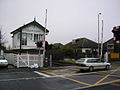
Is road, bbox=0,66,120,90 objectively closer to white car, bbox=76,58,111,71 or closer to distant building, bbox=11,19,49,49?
white car, bbox=76,58,111,71

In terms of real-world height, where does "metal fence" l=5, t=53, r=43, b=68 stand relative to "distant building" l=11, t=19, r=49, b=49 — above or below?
below

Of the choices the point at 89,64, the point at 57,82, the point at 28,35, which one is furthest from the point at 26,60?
the point at 28,35

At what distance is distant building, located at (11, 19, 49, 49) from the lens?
2825 centimetres

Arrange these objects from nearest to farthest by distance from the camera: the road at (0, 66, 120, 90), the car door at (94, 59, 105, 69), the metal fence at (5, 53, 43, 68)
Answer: the road at (0, 66, 120, 90)
the car door at (94, 59, 105, 69)
the metal fence at (5, 53, 43, 68)

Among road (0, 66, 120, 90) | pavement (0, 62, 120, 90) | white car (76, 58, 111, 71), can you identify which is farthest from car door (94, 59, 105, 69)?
road (0, 66, 120, 90)

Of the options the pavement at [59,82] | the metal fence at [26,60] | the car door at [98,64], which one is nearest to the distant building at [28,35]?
the metal fence at [26,60]

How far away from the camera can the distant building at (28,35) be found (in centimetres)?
2825

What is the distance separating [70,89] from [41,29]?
73.8ft

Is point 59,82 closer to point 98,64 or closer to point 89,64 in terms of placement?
point 89,64

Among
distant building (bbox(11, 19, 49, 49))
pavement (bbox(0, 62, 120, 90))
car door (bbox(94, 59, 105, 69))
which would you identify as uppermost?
distant building (bbox(11, 19, 49, 49))

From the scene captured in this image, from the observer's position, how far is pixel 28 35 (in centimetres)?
2889

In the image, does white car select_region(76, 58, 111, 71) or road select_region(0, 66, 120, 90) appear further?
white car select_region(76, 58, 111, 71)

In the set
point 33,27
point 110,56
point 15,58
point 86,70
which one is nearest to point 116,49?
point 110,56

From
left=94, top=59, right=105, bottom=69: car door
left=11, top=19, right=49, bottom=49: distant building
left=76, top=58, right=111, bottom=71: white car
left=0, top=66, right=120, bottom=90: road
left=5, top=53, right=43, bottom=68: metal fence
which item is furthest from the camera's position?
left=11, top=19, right=49, bottom=49: distant building
